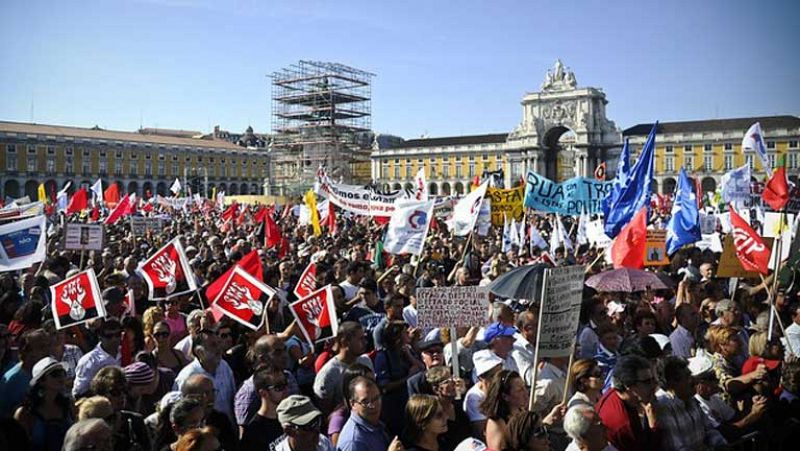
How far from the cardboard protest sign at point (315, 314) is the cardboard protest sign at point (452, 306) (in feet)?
3.15

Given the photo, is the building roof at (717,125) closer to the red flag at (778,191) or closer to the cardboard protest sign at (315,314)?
the red flag at (778,191)

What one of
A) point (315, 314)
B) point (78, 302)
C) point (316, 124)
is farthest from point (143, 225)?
point (316, 124)

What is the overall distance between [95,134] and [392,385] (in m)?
92.8

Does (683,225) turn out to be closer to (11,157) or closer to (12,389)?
(12,389)

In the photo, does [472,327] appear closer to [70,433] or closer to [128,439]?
[128,439]

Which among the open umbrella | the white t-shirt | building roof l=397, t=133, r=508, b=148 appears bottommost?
the white t-shirt

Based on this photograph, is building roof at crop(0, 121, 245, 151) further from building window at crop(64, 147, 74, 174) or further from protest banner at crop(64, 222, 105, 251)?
protest banner at crop(64, 222, 105, 251)

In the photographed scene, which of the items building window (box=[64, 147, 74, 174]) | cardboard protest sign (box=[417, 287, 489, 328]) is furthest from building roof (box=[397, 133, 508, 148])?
cardboard protest sign (box=[417, 287, 489, 328])

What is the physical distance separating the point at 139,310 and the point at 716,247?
10.4m

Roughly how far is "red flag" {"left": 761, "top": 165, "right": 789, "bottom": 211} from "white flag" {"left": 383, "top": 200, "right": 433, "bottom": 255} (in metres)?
5.25

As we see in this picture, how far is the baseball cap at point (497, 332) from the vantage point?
530 cm

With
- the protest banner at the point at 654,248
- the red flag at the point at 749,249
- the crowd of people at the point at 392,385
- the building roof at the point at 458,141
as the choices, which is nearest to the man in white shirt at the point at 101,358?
the crowd of people at the point at 392,385

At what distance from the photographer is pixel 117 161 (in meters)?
87.5

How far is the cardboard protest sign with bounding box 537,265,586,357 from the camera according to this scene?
469cm
